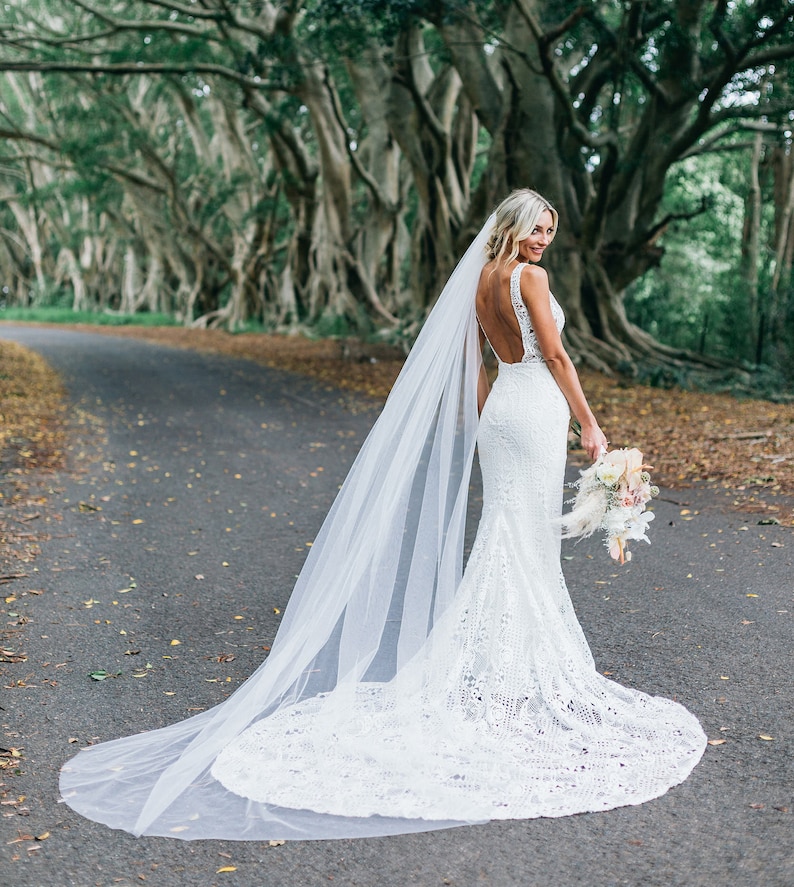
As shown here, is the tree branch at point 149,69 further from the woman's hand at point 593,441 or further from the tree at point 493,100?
the woman's hand at point 593,441

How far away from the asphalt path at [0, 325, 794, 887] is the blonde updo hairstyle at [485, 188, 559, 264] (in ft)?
6.71

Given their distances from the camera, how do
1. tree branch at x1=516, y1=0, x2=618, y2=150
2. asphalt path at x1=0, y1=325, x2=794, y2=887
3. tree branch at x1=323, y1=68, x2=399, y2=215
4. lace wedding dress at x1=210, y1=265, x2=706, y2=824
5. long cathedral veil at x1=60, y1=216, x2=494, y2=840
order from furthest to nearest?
tree branch at x1=323, y1=68, x2=399, y2=215, tree branch at x1=516, y1=0, x2=618, y2=150, long cathedral veil at x1=60, y1=216, x2=494, y2=840, lace wedding dress at x1=210, y1=265, x2=706, y2=824, asphalt path at x1=0, y1=325, x2=794, y2=887

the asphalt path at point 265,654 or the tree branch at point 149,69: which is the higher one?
the tree branch at point 149,69

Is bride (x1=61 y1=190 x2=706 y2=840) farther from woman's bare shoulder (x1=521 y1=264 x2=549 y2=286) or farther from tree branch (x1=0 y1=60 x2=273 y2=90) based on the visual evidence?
tree branch (x1=0 y1=60 x2=273 y2=90)

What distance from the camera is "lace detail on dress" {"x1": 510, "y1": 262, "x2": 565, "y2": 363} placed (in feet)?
13.7

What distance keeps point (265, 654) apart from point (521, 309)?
7.20 ft

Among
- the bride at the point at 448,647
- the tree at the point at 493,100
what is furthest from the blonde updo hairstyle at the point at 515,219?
the tree at the point at 493,100

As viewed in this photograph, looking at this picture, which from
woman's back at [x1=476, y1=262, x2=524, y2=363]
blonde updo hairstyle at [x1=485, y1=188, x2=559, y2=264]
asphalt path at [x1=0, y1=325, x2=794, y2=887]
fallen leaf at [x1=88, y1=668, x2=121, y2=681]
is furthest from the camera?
fallen leaf at [x1=88, y1=668, x2=121, y2=681]

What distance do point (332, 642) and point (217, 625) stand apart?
1341mm

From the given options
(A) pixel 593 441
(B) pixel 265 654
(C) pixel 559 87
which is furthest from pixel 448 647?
(C) pixel 559 87

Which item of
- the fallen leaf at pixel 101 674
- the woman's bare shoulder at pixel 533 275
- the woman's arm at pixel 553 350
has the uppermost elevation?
the woman's bare shoulder at pixel 533 275

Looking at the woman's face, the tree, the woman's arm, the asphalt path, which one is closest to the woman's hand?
the woman's arm

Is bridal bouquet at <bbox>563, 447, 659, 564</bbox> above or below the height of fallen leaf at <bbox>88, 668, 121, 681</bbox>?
above

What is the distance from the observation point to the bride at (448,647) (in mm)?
3580
